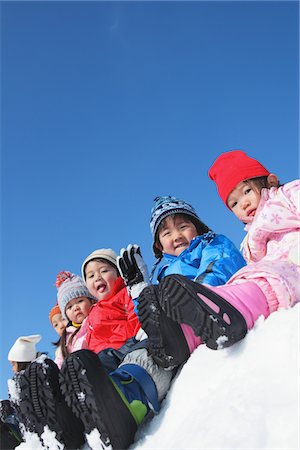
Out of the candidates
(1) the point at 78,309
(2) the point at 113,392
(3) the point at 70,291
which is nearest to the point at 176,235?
(1) the point at 78,309

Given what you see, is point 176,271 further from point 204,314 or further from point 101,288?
point 204,314

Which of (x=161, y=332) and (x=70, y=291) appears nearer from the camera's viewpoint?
(x=161, y=332)

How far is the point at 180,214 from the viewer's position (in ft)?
12.7

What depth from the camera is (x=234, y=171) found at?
339 centimetres

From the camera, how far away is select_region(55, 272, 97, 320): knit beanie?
5.16 metres

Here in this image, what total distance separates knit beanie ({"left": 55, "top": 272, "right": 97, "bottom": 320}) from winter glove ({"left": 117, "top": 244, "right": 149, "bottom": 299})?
1.73 m

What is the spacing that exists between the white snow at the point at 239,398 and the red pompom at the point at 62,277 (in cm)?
370

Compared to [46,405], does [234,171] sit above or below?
above

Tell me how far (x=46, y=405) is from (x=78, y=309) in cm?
311

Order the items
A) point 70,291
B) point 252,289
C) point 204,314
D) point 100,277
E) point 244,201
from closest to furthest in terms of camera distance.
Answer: point 204,314
point 252,289
point 244,201
point 100,277
point 70,291

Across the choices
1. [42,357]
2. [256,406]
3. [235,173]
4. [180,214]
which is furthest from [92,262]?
[256,406]

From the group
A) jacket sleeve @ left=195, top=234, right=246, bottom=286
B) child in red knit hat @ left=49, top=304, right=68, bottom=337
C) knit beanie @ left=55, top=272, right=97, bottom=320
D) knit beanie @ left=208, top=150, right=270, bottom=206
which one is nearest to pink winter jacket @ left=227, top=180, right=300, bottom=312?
jacket sleeve @ left=195, top=234, right=246, bottom=286

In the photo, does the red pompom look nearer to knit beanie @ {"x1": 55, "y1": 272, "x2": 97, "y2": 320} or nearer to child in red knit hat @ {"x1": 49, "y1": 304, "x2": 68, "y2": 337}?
knit beanie @ {"x1": 55, "y1": 272, "x2": 97, "y2": 320}

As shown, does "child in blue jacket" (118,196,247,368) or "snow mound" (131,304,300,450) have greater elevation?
"child in blue jacket" (118,196,247,368)
